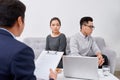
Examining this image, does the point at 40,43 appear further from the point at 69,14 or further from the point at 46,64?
the point at 46,64

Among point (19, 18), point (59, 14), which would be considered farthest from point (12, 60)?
point (59, 14)

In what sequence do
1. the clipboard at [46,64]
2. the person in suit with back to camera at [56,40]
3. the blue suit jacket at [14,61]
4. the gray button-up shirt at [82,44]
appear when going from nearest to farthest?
the blue suit jacket at [14,61], the clipboard at [46,64], the gray button-up shirt at [82,44], the person in suit with back to camera at [56,40]

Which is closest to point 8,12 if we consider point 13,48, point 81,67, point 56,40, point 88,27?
point 13,48

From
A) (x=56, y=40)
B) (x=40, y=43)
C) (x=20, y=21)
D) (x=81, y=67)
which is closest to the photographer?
(x=20, y=21)

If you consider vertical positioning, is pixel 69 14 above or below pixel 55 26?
above

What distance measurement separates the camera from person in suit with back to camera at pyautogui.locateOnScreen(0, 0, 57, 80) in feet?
3.09

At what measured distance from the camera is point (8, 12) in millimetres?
1028

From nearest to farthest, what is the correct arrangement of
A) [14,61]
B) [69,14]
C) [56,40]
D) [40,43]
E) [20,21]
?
[14,61] < [20,21] < [56,40] < [40,43] < [69,14]

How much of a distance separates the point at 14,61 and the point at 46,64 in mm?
783

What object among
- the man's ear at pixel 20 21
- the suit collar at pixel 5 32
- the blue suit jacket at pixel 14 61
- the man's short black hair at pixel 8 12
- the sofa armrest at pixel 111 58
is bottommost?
the sofa armrest at pixel 111 58

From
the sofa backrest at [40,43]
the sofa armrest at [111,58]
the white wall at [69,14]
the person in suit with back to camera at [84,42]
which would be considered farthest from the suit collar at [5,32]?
the white wall at [69,14]

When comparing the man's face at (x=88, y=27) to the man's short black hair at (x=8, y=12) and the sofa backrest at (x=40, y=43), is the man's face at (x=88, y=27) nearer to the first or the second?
the sofa backrest at (x=40, y=43)

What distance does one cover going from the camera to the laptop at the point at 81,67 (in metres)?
1.82

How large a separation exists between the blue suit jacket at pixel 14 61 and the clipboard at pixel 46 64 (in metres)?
0.67
